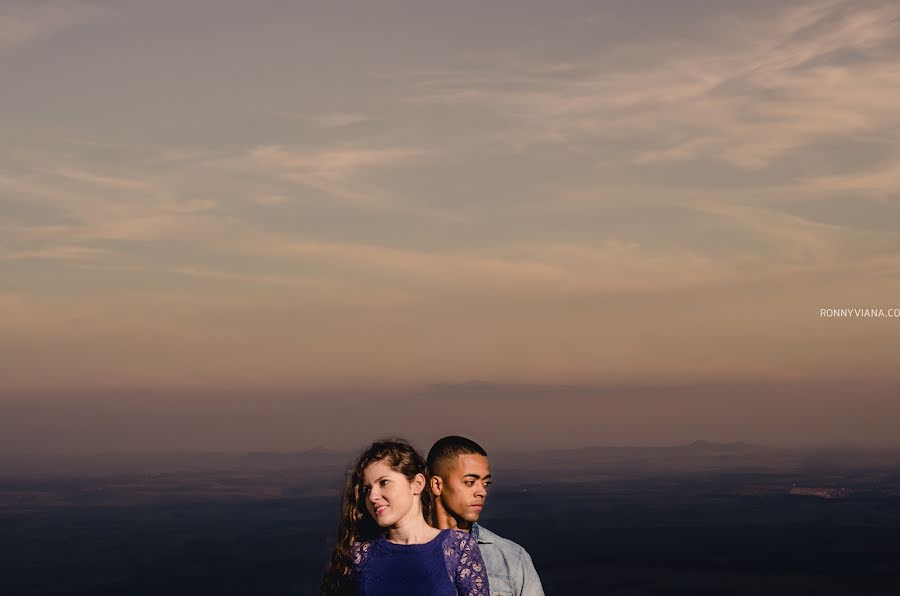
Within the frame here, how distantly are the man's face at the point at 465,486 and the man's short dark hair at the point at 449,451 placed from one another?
0.18 ft

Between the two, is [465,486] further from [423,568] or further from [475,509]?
[423,568]

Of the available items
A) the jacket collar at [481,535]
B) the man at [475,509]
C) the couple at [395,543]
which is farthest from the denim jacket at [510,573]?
the couple at [395,543]

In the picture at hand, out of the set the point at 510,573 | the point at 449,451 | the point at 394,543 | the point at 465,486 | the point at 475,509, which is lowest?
the point at 510,573

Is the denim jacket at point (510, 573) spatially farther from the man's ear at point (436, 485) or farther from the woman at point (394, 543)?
the woman at point (394, 543)

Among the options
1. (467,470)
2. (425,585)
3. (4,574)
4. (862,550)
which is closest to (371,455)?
(425,585)

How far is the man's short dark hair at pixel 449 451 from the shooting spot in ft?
30.9

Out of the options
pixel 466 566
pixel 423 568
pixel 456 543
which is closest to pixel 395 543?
pixel 423 568

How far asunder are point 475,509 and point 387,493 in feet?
5.52

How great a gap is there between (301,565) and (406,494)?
165 meters

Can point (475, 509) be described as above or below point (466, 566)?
above

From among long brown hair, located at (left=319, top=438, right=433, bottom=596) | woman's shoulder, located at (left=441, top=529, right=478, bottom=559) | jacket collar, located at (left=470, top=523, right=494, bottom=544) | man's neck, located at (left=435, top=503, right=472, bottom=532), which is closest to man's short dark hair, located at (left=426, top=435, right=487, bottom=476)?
man's neck, located at (left=435, top=503, right=472, bottom=532)

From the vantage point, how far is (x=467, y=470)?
928 centimetres

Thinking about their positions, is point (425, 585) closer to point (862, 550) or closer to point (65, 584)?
point (65, 584)

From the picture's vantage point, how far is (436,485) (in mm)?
9320
